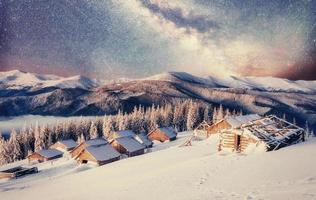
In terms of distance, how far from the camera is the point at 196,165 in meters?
30.0

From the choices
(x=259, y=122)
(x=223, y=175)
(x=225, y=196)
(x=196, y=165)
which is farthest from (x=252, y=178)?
(x=259, y=122)

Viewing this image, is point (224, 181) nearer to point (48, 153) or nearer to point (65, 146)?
point (48, 153)

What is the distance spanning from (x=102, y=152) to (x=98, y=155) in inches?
75.0

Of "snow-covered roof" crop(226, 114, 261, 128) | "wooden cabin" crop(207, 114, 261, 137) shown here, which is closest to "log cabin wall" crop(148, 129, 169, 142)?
"wooden cabin" crop(207, 114, 261, 137)

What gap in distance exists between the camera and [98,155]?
57.8 metres

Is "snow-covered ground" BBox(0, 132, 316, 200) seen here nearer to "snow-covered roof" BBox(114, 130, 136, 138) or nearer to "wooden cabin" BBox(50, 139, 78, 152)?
"snow-covered roof" BBox(114, 130, 136, 138)

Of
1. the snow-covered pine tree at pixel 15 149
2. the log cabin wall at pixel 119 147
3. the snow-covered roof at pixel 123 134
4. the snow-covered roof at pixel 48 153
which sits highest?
the log cabin wall at pixel 119 147

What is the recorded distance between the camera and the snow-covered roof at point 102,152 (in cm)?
5744

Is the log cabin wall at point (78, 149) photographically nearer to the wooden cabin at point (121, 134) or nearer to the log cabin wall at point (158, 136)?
the wooden cabin at point (121, 134)

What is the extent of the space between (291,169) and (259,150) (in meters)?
9.41

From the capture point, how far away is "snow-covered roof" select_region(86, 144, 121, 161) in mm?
57438

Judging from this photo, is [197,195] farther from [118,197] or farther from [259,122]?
[259,122]

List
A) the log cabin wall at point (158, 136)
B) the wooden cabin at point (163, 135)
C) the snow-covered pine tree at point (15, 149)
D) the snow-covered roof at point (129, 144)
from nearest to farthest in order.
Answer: the snow-covered roof at point (129, 144) → the wooden cabin at point (163, 135) → the log cabin wall at point (158, 136) → the snow-covered pine tree at point (15, 149)

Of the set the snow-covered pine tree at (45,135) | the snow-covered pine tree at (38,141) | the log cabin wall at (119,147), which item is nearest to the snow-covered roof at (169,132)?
the log cabin wall at (119,147)
